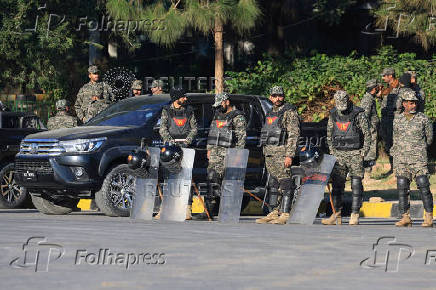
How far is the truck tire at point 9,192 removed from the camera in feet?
63.2

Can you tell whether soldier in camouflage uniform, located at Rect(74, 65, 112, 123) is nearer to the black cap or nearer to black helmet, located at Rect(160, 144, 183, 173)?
black helmet, located at Rect(160, 144, 183, 173)

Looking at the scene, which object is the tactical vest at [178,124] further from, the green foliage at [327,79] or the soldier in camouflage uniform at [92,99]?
the green foliage at [327,79]

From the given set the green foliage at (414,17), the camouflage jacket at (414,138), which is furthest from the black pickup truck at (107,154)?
the green foliage at (414,17)

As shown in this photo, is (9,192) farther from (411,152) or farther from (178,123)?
(411,152)

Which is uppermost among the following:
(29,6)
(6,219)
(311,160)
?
(29,6)

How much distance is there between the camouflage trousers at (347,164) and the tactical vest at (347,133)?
0.34 ft

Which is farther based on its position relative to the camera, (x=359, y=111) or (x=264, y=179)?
(x=264, y=179)

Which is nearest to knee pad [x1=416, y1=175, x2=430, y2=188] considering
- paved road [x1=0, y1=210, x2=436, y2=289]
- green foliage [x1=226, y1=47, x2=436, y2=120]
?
paved road [x1=0, y1=210, x2=436, y2=289]

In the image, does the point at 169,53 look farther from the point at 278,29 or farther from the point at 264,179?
the point at 264,179

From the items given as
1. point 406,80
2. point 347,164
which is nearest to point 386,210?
point 406,80

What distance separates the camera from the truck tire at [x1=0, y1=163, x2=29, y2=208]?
19.3m

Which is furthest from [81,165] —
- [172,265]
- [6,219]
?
[172,265]

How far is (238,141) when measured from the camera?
1639 cm

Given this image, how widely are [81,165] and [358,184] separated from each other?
3795mm
